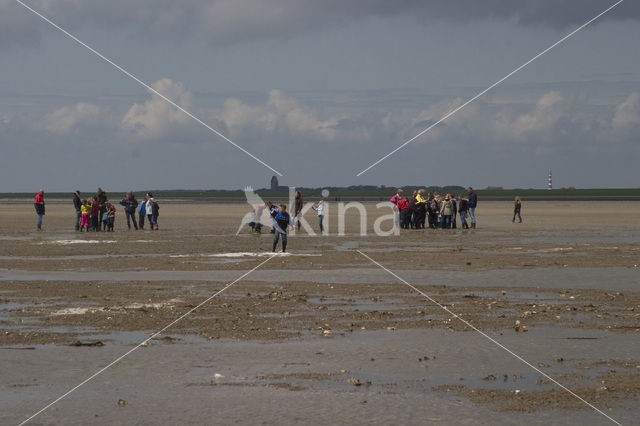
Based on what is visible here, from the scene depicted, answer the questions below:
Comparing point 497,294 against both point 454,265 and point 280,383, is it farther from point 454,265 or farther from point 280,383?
point 280,383

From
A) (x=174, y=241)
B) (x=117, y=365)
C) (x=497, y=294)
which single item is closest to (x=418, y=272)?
(x=497, y=294)

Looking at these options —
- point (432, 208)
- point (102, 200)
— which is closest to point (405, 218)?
point (432, 208)

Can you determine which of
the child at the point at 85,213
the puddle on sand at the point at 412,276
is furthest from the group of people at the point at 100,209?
the puddle on sand at the point at 412,276

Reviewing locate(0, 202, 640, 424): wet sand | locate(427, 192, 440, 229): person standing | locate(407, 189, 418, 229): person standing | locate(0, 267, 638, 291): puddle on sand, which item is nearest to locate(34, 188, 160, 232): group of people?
locate(407, 189, 418, 229): person standing

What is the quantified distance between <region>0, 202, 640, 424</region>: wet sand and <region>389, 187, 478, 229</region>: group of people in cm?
1948

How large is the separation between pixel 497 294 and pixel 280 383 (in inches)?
355

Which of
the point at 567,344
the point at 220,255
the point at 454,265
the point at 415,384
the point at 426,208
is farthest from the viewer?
the point at 426,208

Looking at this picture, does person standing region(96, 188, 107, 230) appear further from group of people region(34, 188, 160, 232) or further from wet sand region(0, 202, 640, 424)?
wet sand region(0, 202, 640, 424)

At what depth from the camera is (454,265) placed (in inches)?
996

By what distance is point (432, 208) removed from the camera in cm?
4712

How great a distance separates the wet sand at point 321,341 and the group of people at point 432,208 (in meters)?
19.5

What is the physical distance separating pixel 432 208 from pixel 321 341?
1369 inches

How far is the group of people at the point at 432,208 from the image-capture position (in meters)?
46.1

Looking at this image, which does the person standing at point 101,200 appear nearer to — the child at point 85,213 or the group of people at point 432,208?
the child at point 85,213
